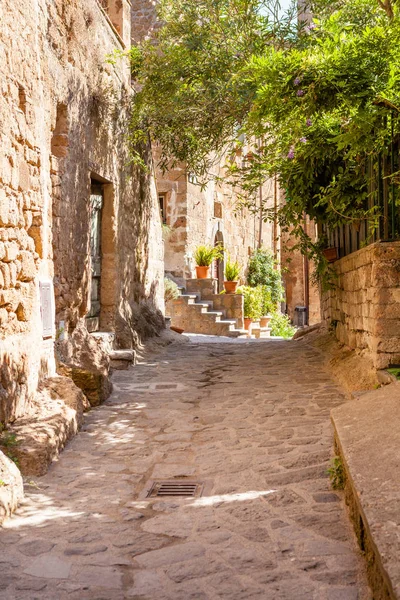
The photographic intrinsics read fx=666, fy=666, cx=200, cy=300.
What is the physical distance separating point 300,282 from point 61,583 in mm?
21525

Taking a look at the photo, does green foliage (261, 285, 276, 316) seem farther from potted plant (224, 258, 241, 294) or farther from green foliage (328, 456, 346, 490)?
green foliage (328, 456, 346, 490)

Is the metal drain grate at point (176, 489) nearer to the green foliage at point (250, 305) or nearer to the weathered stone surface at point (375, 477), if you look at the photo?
the weathered stone surface at point (375, 477)

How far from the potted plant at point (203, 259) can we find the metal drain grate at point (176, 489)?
11439 millimetres

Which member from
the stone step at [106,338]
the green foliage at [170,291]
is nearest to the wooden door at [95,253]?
the stone step at [106,338]

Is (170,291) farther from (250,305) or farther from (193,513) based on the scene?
(193,513)

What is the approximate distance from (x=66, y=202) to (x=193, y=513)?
399cm

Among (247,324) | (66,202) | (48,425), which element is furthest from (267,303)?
(48,425)

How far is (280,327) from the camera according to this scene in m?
17.7

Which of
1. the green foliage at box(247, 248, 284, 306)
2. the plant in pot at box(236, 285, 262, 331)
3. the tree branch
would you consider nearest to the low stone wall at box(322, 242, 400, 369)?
the tree branch

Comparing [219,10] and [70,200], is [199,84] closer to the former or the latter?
[219,10]

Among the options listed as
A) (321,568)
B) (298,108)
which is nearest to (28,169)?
(298,108)

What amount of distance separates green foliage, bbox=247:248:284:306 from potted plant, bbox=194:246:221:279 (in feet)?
14.9

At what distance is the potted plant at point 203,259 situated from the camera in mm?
15273

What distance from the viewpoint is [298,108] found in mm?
5715
